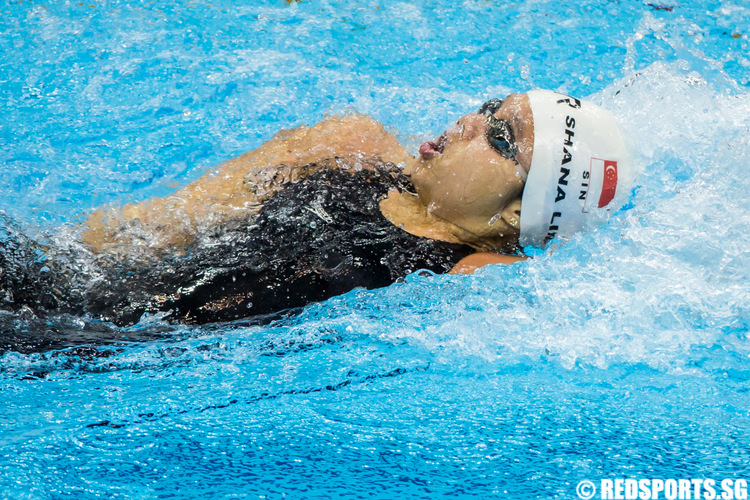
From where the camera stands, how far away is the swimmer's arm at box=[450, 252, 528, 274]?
2.58m

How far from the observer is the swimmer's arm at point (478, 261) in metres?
2.58

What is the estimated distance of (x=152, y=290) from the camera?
93.2 inches

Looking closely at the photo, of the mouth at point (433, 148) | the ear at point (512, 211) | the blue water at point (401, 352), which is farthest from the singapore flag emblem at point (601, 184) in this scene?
the mouth at point (433, 148)

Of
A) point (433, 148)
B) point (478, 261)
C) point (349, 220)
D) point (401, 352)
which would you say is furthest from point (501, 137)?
point (401, 352)

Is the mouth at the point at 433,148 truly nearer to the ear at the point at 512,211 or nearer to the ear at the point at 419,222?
the ear at the point at 419,222

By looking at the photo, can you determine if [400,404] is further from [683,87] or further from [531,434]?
[683,87]

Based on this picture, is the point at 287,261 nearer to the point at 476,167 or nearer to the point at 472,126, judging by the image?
the point at 476,167

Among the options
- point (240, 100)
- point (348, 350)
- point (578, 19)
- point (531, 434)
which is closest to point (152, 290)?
point (348, 350)

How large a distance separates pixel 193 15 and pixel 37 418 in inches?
139
